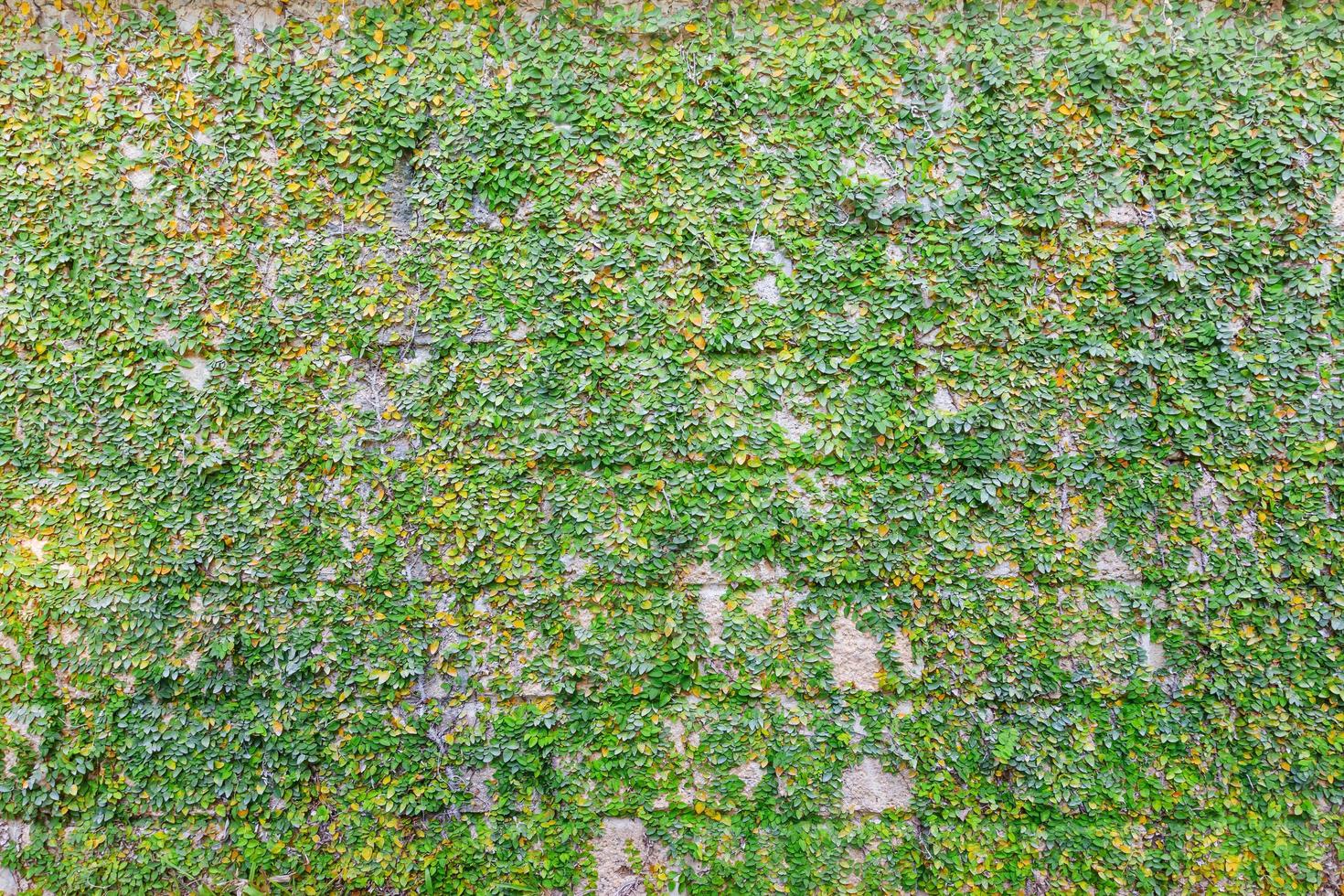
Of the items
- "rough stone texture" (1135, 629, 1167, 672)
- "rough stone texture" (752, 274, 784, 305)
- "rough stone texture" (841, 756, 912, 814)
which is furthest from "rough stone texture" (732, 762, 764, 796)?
"rough stone texture" (752, 274, 784, 305)

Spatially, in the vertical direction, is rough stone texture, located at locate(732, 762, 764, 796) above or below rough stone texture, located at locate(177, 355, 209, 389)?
below

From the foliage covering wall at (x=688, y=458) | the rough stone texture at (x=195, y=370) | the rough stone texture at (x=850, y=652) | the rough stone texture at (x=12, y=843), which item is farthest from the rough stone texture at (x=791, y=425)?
the rough stone texture at (x=12, y=843)

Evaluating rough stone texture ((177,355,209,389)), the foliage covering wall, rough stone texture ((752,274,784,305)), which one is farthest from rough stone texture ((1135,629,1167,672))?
rough stone texture ((177,355,209,389))

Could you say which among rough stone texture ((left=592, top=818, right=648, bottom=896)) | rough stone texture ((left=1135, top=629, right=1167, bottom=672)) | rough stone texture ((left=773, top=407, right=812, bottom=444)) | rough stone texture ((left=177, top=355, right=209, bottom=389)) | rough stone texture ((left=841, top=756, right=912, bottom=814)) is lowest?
rough stone texture ((left=592, top=818, right=648, bottom=896))

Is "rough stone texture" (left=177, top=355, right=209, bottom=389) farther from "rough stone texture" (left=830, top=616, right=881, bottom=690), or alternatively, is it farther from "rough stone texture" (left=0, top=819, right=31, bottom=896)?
"rough stone texture" (left=830, top=616, right=881, bottom=690)

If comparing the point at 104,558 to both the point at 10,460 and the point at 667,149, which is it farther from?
the point at 667,149
